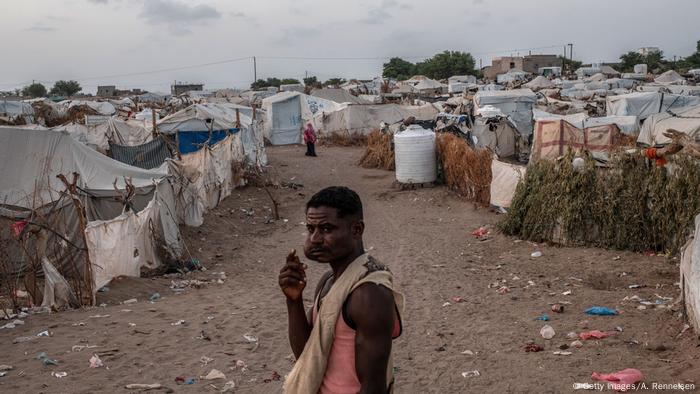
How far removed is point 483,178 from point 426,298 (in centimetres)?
684

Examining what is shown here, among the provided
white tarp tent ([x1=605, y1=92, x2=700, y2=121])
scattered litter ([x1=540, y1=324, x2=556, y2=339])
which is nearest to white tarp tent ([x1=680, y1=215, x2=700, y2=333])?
scattered litter ([x1=540, y1=324, x2=556, y2=339])

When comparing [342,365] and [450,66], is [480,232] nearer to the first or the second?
[342,365]

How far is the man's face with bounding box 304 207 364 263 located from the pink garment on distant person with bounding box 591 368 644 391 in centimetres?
336

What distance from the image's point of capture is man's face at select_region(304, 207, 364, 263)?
2461 millimetres

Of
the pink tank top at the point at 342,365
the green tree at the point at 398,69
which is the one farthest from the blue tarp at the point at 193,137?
the green tree at the point at 398,69

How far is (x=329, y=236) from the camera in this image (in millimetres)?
2469

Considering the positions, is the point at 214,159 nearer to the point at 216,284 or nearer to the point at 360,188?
the point at 360,188

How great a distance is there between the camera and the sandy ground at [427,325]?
18.2 ft

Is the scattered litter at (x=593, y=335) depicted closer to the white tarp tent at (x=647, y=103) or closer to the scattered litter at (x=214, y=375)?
the scattered litter at (x=214, y=375)

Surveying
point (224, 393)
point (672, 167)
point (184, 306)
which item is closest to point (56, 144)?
point (184, 306)

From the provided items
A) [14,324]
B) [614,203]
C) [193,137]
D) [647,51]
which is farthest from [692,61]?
[14,324]

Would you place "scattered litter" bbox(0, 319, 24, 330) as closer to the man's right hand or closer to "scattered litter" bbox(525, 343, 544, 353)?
"scattered litter" bbox(525, 343, 544, 353)

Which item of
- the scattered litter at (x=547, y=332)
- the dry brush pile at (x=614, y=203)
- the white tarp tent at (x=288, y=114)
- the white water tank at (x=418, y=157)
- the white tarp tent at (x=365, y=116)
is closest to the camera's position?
the scattered litter at (x=547, y=332)

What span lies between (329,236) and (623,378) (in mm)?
3497
